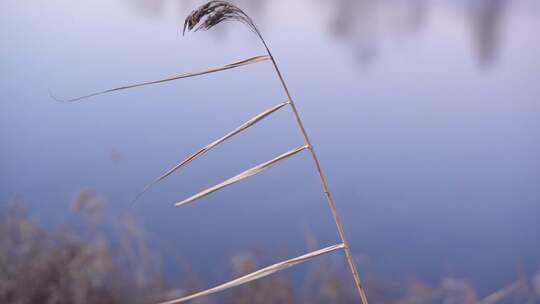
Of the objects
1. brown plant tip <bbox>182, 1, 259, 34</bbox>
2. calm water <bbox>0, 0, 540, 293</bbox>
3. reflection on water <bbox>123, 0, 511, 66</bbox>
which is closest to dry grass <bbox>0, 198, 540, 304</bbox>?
calm water <bbox>0, 0, 540, 293</bbox>

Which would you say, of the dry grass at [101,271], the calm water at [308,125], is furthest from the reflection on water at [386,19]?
the dry grass at [101,271]

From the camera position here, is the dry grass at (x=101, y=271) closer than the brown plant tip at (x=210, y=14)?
No

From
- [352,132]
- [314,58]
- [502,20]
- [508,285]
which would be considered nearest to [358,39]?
[314,58]

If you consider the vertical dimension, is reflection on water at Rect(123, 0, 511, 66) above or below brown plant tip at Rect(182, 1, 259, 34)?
above

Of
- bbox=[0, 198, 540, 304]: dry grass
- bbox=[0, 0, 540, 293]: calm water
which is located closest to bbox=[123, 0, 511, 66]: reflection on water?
bbox=[0, 0, 540, 293]: calm water

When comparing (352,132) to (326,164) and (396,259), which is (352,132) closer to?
(326,164)

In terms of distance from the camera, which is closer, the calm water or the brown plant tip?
the brown plant tip

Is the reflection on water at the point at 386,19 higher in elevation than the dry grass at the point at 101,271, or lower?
higher

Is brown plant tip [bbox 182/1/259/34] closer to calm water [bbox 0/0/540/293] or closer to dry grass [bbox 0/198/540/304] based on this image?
calm water [bbox 0/0/540/293]

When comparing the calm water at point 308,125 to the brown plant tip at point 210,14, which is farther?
the calm water at point 308,125

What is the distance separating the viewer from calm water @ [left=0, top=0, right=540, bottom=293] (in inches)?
64.1

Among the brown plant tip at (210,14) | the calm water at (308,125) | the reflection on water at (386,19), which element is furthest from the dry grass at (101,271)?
the brown plant tip at (210,14)

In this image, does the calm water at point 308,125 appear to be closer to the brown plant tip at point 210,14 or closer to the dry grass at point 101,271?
the dry grass at point 101,271

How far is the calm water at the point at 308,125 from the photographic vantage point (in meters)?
1.63
